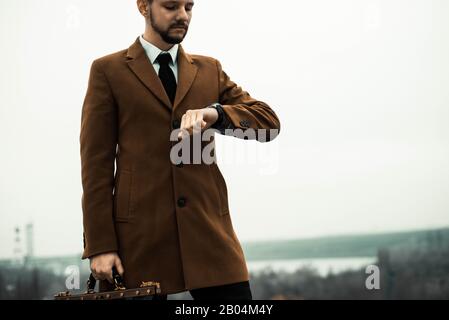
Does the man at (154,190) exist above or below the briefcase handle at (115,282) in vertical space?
above

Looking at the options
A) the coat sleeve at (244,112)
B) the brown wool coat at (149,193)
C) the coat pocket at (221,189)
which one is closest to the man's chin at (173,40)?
the brown wool coat at (149,193)

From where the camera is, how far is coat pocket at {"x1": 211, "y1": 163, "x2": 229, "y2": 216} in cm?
263

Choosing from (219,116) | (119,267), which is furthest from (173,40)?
(119,267)

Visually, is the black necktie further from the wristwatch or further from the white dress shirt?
the wristwatch

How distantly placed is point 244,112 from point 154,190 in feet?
1.10

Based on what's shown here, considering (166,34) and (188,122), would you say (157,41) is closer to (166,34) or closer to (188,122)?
(166,34)

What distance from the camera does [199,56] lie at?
2.76m

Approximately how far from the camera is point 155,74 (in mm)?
2621

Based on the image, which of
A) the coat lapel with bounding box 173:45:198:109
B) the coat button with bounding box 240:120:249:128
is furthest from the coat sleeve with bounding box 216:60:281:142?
the coat lapel with bounding box 173:45:198:109

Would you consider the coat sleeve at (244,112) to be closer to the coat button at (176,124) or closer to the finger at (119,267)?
the coat button at (176,124)

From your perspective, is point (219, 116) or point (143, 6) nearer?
point (219, 116)

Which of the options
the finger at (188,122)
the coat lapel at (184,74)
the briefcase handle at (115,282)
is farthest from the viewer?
the coat lapel at (184,74)

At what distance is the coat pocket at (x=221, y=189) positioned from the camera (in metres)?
2.63
